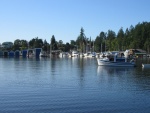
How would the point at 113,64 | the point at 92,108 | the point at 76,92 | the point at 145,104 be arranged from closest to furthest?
the point at 92,108 < the point at 145,104 < the point at 76,92 < the point at 113,64

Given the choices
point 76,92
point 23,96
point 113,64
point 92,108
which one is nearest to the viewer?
point 92,108

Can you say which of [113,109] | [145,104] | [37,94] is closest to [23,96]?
[37,94]

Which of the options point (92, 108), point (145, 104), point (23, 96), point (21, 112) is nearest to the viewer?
point (21, 112)

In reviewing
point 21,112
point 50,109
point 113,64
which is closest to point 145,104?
point 50,109

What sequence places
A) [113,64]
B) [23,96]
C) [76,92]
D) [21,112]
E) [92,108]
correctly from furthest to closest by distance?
[113,64] → [76,92] → [23,96] → [92,108] → [21,112]

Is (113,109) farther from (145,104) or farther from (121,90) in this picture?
(121,90)

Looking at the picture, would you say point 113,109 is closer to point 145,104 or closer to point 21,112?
point 145,104

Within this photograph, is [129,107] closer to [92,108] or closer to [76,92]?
[92,108]

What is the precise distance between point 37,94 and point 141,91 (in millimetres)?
14952

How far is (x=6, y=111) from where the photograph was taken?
3028 cm

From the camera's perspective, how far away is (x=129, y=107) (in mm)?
32656

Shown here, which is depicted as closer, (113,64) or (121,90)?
(121,90)

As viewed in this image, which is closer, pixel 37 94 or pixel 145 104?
pixel 145 104

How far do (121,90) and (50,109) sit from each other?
16.6 m
